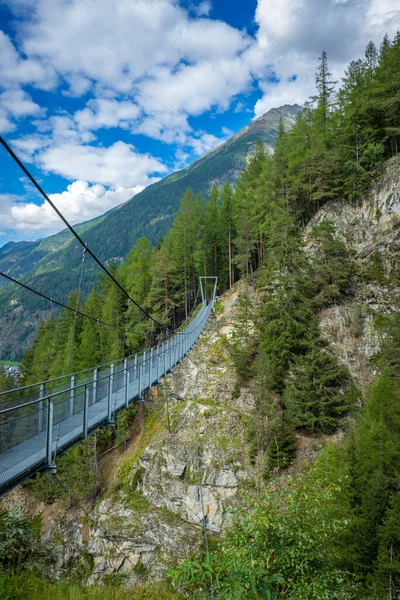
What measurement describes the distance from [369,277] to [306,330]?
440 cm

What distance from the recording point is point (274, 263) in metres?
18.0

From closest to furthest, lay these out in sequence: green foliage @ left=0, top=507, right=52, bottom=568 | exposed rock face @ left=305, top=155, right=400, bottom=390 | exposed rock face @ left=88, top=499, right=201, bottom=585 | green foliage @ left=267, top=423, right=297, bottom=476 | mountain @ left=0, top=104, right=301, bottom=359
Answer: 1. green foliage @ left=267, top=423, right=297, bottom=476
2. exposed rock face @ left=88, top=499, right=201, bottom=585
3. green foliage @ left=0, top=507, right=52, bottom=568
4. exposed rock face @ left=305, top=155, right=400, bottom=390
5. mountain @ left=0, top=104, right=301, bottom=359

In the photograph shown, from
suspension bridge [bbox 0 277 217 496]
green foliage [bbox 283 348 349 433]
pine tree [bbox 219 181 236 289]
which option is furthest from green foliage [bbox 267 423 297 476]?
pine tree [bbox 219 181 236 289]

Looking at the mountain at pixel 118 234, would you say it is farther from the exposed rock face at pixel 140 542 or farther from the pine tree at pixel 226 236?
the exposed rock face at pixel 140 542

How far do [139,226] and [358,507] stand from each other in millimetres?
155314

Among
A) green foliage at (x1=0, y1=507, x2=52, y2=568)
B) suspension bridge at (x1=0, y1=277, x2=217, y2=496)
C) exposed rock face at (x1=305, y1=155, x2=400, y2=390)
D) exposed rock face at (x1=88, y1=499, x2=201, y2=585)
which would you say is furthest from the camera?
exposed rock face at (x1=305, y1=155, x2=400, y2=390)

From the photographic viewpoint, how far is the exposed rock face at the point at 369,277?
15.8m

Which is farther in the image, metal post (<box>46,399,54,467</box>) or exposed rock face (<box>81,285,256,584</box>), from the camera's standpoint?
exposed rock face (<box>81,285,256,584</box>)

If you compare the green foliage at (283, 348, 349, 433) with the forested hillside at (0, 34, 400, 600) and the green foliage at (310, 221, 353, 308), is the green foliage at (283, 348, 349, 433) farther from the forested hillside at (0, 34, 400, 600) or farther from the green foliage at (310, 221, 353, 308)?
the green foliage at (310, 221, 353, 308)

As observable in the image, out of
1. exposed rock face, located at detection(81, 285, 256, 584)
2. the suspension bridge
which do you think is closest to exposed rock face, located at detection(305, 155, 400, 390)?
exposed rock face, located at detection(81, 285, 256, 584)

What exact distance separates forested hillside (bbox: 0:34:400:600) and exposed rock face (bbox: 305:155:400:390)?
0.16 m

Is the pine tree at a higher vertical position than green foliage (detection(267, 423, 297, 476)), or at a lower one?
higher

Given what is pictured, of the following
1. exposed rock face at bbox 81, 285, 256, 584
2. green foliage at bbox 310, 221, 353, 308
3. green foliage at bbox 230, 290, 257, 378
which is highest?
green foliage at bbox 310, 221, 353, 308

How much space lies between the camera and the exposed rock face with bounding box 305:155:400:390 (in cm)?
1578
